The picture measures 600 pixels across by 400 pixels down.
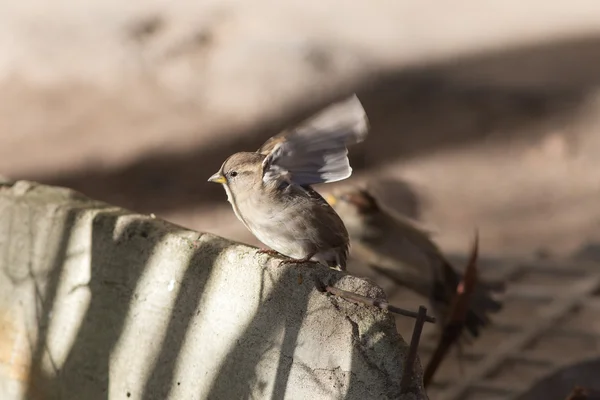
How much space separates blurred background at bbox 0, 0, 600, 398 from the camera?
678 centimetres

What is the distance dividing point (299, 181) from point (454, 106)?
554cm

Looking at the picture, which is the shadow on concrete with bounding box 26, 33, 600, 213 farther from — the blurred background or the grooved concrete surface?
the grooved concrete surface

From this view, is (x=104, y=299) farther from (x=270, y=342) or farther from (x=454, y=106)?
(x=454, y=106)

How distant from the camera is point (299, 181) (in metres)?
2.20

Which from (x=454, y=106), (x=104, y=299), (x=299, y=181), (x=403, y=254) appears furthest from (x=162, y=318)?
(x=454, y=106)

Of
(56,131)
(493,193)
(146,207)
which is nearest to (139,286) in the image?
(146,207)

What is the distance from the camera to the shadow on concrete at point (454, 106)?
6.95m

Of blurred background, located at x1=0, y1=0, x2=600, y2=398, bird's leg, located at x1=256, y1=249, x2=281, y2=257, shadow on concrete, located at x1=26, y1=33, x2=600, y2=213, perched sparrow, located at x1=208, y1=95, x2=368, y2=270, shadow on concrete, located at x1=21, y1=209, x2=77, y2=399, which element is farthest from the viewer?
shadow on concrete, located at x1=26, y1=33, x2=600, y2=213

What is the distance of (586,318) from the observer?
419cm

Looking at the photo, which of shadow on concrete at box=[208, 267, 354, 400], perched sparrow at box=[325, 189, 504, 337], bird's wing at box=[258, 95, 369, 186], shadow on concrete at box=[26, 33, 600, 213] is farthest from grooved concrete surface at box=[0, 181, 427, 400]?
shadow on concrete at box=[26, 33, 600, 213]

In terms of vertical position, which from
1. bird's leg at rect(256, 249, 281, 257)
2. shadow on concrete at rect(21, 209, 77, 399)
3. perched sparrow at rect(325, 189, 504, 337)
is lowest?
perched sparrow at rect(325, 189, 504, 337)

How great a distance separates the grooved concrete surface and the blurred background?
3745mm

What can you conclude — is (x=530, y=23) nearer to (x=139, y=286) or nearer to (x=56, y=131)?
(x=56, y=131)

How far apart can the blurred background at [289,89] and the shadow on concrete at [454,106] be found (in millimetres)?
12
